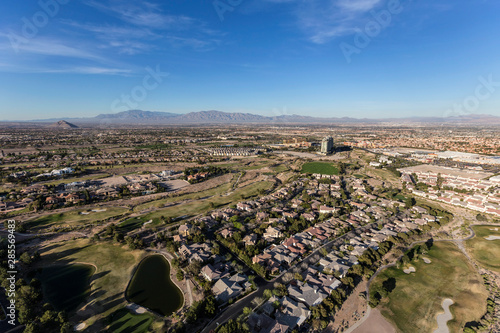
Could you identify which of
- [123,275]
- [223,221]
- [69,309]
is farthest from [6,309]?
[223,221]

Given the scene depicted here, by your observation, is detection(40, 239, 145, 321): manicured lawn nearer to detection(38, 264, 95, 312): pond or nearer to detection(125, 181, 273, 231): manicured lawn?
detection(38, 264, 95, 312): pond

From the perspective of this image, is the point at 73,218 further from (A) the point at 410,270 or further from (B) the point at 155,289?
(A) the point at 410,270

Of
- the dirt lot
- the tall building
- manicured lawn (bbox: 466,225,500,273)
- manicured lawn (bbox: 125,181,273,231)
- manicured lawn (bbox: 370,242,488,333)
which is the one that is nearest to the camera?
the dirt lot

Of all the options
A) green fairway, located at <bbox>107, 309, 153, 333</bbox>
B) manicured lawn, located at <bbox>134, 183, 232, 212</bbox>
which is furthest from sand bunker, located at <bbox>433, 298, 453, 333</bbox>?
manicured lawn, located at <bbox>134, 183, 232, 212</bbox>

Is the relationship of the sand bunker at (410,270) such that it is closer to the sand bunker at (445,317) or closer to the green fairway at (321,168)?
the sand bunker at (445,317)

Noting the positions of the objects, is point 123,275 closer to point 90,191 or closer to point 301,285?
point 301,285

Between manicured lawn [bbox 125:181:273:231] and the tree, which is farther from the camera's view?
manicured lawn [bbox 125:181:273:231]
